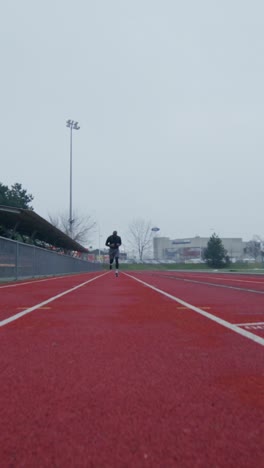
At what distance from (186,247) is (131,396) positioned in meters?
157

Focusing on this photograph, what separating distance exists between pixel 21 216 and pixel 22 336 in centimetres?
1969

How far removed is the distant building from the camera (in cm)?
14950

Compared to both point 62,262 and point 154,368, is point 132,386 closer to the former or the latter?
point 154,368

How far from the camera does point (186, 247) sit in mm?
158500

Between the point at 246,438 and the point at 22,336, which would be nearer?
the point at 246,438

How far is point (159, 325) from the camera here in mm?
5484

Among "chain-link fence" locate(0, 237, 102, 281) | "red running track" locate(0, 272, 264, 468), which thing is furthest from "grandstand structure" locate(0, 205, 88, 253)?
"red running track" locate(0, 272, 264, 468)

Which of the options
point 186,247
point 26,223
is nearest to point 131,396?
point 26,223

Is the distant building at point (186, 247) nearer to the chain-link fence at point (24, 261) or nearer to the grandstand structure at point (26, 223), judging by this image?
the grandstand structure at point (26, 223)

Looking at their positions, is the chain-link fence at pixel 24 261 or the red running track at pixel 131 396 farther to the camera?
the chain-link fence at pixel 24 261

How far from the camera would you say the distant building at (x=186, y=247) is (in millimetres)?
149500

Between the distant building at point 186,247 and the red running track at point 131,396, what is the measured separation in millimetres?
143999

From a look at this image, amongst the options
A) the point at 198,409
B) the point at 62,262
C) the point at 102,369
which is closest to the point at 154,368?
the point at 102,369

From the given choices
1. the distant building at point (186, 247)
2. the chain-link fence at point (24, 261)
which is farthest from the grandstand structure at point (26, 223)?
the distant building at point (186, 247)
